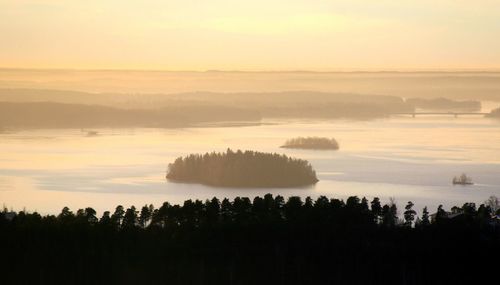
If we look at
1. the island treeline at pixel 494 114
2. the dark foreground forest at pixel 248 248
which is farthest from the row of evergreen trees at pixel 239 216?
the island treeline at pixel 494 114

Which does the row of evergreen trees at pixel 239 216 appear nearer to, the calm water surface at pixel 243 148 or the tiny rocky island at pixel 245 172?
the calm water surface at pixel 243 148

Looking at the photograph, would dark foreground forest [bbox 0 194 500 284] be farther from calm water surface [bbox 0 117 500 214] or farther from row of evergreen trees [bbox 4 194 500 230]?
calm water surface [bbox 0 117 500 214]

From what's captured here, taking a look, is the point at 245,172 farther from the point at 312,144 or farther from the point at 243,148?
the point at 312,144

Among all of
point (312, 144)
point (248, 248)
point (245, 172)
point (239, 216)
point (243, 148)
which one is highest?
point (312, 144)

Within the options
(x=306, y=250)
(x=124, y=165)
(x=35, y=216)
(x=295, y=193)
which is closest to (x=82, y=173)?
(x=124, y=165)

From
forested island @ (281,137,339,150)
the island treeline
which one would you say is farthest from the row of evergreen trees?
the island treeline

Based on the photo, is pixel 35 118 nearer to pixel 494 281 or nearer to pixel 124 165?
pixel 124 165

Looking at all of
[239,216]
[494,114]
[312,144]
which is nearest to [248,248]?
[239,216]
